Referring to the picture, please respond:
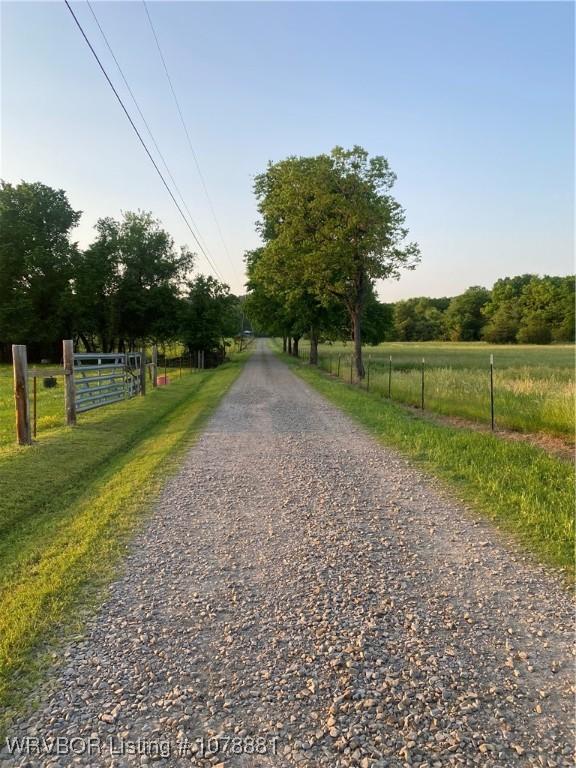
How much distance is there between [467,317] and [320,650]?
10862 centimetres

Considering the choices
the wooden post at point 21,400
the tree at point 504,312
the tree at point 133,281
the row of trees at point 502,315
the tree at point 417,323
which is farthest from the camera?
the tree at point 417,323

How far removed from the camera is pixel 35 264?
38.1 metres

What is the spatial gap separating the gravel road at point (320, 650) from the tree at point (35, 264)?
124 feet

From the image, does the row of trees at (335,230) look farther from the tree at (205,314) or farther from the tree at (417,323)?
the tree at (417,323)

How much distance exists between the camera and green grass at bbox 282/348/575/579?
172 inches

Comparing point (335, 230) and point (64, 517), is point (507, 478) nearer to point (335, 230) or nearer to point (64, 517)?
point (64, 517)

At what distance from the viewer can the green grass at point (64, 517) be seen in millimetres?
3000

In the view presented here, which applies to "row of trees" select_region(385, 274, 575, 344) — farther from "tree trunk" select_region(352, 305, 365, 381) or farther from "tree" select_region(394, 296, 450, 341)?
"tree trunk" select_region(352, 305, 365, 381)

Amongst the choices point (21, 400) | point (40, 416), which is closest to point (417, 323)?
point (40, 416)

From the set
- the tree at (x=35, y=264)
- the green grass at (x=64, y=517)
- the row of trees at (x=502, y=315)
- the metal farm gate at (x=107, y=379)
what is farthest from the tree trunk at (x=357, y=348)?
the row of trees at (x=502, y=315)

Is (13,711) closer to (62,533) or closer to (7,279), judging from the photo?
(62,533)

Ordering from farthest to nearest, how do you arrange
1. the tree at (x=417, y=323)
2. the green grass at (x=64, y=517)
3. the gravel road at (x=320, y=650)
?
1. the tree at (x=417, y=323)
2. the green grass at (x=64, y=517)
3. the gravel road at (x=320, y=650)

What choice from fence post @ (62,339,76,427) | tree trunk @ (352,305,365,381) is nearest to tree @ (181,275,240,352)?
tree trunk @ (352,305,365,381)

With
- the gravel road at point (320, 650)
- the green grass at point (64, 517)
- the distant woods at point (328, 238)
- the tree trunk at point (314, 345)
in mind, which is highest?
the distant woods at point (328, 238)
